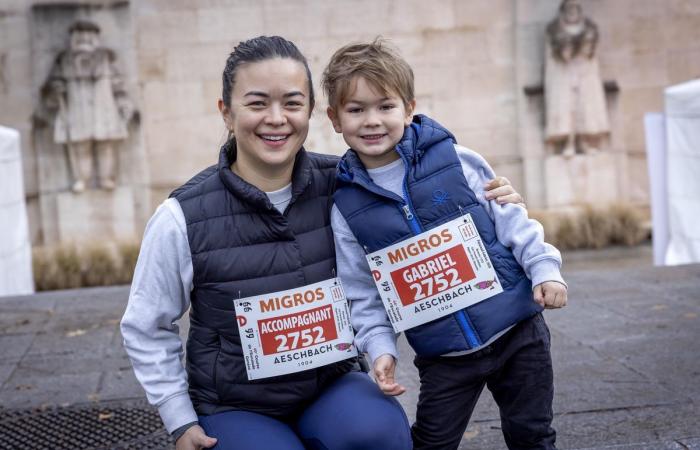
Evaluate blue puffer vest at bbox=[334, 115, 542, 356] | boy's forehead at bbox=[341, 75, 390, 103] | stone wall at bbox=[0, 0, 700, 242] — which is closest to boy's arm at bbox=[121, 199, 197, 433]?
blue puffer vest at bbox=[334, 115, 542, 356]

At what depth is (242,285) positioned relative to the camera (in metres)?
2.74

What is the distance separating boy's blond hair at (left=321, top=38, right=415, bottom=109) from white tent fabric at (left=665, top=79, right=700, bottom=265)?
5686 millimetres

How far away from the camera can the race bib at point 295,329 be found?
A: 2.75 meters

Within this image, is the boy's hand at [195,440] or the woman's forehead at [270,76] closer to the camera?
the boy's hand at [195,440]

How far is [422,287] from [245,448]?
0.68 m

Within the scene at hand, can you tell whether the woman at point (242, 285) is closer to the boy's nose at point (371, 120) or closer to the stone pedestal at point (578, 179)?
the boy's nose at point (371, 120)

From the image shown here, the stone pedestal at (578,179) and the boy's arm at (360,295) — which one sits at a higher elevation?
the boy's arm at (360,295)

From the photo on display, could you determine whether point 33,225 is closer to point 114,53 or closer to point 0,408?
point 114,53

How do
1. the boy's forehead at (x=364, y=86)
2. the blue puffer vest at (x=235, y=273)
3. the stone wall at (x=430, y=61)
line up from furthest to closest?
the stone wall at (x=430, y=61)
the boy's forehead at (x=364, y=86)
the blue puffer vest at (x=235, y=273)

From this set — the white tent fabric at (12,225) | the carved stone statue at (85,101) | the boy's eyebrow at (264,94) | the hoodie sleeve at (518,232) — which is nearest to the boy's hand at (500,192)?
the hoodie sleeve at (518,232)

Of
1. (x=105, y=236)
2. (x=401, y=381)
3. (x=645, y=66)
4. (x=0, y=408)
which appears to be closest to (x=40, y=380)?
(x=0, y=408)

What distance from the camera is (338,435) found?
8.79 feet

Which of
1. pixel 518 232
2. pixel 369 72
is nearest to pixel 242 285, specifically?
pixel 369 72

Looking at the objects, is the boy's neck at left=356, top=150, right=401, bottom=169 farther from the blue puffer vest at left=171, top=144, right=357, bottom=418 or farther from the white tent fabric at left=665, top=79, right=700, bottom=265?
the white tent fabric at left=665, top=79, right=700, bottom=265
